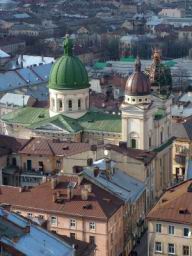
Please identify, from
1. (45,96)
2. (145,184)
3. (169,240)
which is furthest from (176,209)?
(45,96)

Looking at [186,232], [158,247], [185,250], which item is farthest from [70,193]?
[185,250]

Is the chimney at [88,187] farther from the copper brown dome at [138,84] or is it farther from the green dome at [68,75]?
the green dome at [68,75]

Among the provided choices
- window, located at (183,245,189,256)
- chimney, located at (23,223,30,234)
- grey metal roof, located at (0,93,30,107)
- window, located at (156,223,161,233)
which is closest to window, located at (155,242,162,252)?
window, located at (156,223,161,233)

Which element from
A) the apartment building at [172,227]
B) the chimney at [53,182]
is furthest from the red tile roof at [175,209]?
the chimney at [53,182]

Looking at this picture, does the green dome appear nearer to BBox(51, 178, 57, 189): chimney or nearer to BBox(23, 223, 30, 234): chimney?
BBox(51, 178, 57, 189): chimney

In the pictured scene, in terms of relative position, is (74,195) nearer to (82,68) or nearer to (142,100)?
(142,100)

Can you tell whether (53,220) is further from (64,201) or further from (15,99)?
(15,99)

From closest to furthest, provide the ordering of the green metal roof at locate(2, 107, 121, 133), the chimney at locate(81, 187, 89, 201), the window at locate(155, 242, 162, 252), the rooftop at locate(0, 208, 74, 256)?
the rooftop at locate(0, 208, 74, 256), the window at locate(155, 242, 162, 252), the chimney at locate(81, 187, 89, 201), the green metal roof at locate(2, 107, 121, 133)
